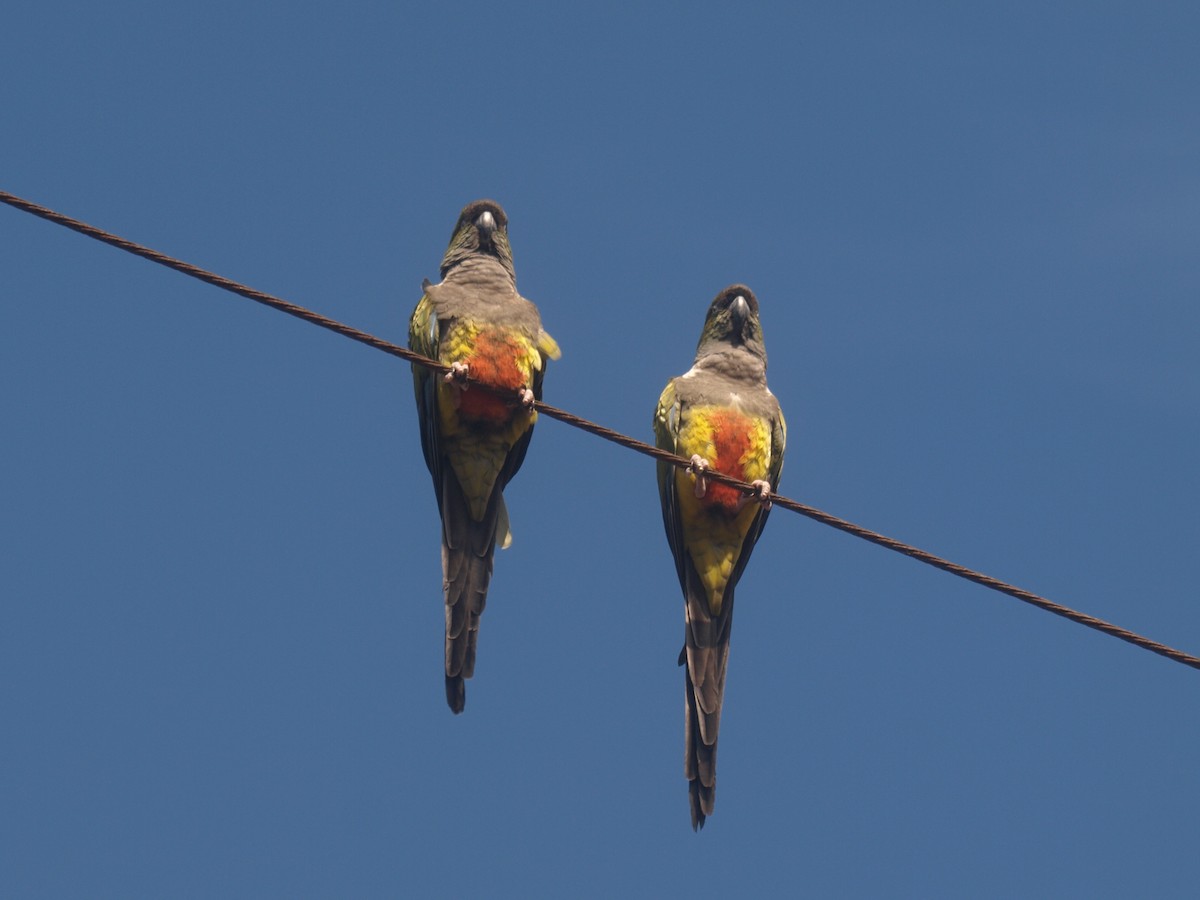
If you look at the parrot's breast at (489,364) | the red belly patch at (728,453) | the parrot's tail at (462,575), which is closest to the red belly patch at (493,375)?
the parrot's breast at (489,364)

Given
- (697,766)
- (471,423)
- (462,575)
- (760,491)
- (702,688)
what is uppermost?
(471,423)

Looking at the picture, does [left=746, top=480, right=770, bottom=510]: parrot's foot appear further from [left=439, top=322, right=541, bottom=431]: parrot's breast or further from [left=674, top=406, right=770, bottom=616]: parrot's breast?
[left=439, top=322, right=541, bottom=431]: parrot's breast

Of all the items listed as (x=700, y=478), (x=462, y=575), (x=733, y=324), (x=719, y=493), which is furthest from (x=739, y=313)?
(x=462, y=575)

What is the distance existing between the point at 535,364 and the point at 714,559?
1.68 metres

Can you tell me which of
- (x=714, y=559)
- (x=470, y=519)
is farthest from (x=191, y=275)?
(x=714, y=559)

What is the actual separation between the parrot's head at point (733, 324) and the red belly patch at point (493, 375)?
5.95ft

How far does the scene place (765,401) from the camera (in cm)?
1055

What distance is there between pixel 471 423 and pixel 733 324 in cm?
225

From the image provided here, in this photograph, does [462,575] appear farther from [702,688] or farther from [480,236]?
[480,236]

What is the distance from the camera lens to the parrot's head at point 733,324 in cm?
1108

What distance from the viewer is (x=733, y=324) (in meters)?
11.1

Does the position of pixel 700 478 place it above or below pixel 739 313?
below

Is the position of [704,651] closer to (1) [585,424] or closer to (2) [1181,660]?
(1) [585,424]

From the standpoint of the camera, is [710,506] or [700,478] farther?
[710,506]
